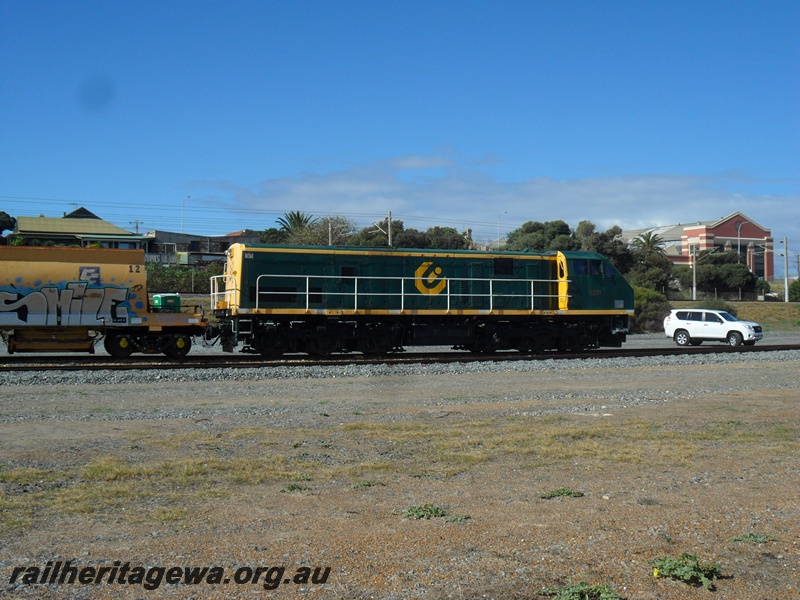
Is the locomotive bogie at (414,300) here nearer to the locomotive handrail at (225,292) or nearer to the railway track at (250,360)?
the locomotive handrail at (225,292)

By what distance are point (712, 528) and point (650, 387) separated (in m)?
10.4

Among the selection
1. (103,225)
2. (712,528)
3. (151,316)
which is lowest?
(712,528)

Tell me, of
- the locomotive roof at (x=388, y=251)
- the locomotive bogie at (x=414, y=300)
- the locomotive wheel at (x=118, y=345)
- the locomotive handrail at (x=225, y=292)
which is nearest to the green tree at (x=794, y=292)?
the locomotive bogie at (x=414, y=300)

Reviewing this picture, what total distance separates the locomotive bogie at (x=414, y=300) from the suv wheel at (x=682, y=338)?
8.57m

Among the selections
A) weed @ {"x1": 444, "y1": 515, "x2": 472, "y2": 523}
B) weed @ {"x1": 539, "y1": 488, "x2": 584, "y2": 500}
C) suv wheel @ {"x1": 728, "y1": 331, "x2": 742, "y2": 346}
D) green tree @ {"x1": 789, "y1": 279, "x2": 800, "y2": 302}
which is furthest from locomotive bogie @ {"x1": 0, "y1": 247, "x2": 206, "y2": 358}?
green tree @ {"x1": 789, "y1": 279, "x2": 800, "y2": 302}

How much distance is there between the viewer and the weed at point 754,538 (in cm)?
576

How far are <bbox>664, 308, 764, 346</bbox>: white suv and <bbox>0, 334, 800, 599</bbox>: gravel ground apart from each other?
17.1 meters

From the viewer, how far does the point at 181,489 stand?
287 inches

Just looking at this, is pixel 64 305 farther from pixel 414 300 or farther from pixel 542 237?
pixel 542 237

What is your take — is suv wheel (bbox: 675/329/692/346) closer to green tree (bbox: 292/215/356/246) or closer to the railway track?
the railway track

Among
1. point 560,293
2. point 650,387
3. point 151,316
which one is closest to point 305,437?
point 650,387

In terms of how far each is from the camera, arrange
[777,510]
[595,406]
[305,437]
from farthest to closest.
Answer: [595,406], [305,437], [777,510]

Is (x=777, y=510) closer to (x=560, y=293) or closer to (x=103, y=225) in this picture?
(x=560, y=293)

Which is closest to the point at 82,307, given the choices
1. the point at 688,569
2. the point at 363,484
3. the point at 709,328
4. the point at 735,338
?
the point at 363,484
